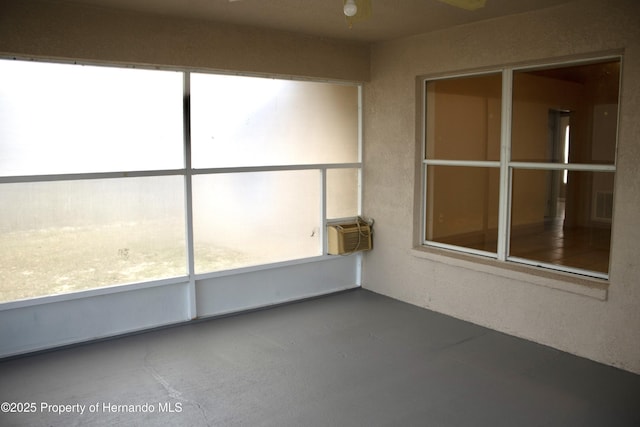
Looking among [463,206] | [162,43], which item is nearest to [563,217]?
[463,206]

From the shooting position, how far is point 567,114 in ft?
14.1

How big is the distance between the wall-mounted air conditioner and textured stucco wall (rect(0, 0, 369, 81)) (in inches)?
59.7

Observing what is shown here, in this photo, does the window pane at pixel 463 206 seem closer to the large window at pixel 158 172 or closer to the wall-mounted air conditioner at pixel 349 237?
the wall-mounted air conditioner at pixel 349 237

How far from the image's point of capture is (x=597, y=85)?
406 cm

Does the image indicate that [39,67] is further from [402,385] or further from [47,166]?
[402,385]

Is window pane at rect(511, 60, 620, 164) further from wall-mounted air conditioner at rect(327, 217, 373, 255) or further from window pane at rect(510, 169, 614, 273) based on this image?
wall-mounted air conditioner at rect(327, 217, 373, 255)

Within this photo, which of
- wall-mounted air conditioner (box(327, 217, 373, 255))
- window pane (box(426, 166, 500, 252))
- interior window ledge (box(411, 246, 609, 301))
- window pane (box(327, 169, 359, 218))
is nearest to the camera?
interior window ledge (box(411, 246, 609, 301))

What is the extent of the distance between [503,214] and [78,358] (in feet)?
11.7

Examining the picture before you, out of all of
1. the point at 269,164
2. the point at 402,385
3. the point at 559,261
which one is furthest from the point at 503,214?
the point at 269,164

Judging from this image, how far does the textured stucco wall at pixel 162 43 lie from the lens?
12.7 feet

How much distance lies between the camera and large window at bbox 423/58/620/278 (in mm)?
4090

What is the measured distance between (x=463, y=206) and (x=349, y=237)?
122 centimetres

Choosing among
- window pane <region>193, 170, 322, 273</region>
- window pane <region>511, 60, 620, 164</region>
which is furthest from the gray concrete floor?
window pane <region>511, 60, 620, 164</region>

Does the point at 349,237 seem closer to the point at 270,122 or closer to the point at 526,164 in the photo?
the point at 270,122
